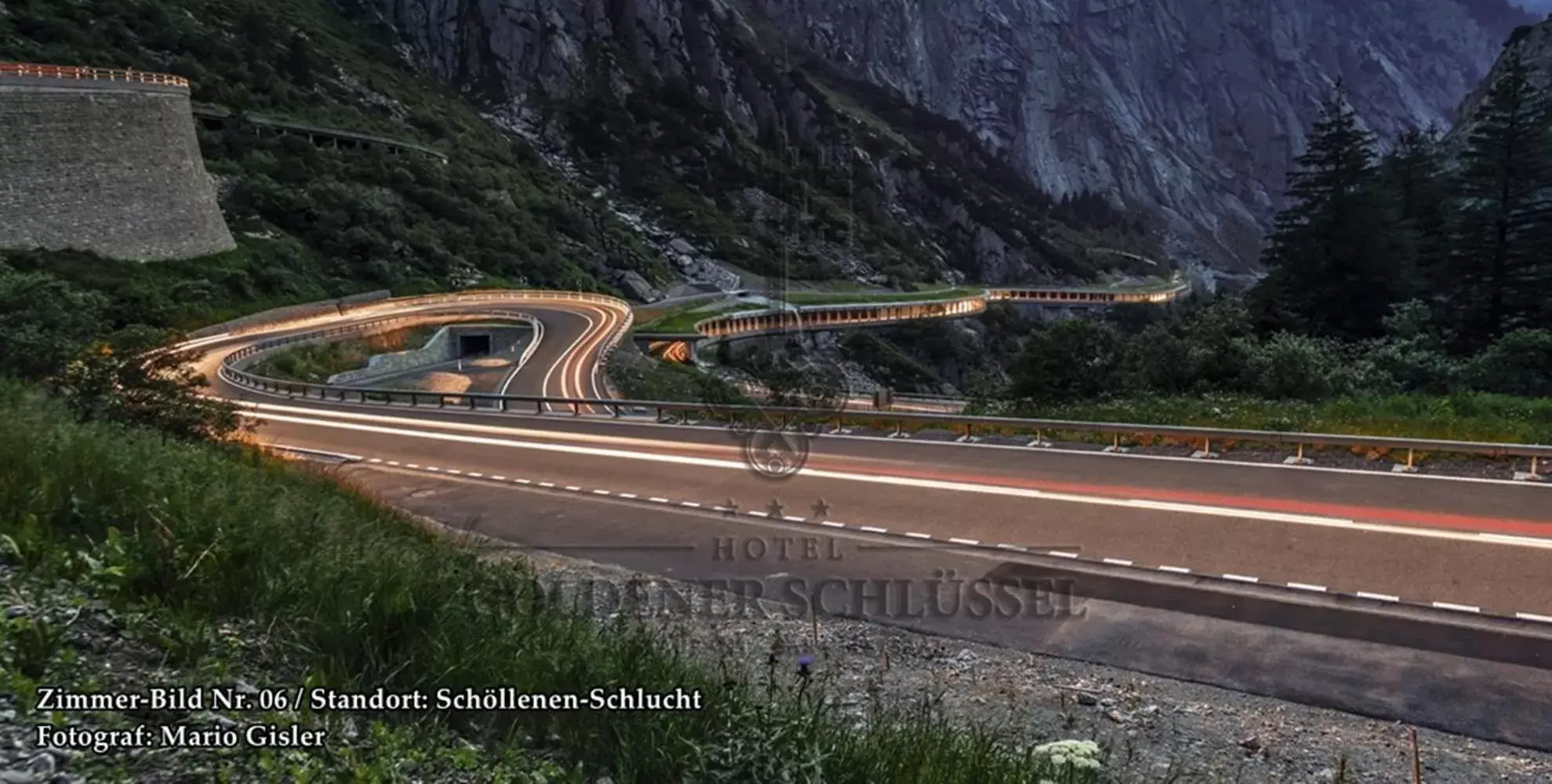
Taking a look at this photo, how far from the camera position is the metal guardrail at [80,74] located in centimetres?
4409

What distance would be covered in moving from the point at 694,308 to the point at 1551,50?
72.4 metres

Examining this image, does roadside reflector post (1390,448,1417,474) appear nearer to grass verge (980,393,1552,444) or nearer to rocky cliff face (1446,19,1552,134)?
grass verge (980,393,1552,444)

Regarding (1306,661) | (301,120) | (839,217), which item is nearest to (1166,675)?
(1306,661)

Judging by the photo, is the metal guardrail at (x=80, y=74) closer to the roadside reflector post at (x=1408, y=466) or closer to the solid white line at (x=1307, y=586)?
the solid white line at (x=1307, y=586)

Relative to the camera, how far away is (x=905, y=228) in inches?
6073

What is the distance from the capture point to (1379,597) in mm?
8422

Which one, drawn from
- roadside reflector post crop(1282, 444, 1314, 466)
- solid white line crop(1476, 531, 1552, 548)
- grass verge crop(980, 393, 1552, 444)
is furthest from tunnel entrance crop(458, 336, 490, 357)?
solid white line crop(1476, 531, 1552, 548)

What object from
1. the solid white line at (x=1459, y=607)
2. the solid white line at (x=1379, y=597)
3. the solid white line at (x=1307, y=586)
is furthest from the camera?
the solid white line at (x=1307, y=586)

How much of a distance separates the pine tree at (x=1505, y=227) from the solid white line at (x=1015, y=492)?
90.6 ft

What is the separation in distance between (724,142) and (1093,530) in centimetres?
14639

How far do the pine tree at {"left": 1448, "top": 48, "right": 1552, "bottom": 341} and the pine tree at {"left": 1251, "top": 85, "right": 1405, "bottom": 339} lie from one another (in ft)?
8.02

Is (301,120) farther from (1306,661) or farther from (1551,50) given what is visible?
(1551,50)

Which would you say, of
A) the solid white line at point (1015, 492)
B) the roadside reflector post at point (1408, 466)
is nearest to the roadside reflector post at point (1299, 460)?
the roadside reflector post at point (1408, 466)

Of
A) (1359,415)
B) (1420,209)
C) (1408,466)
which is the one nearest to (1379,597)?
(1408,466)
